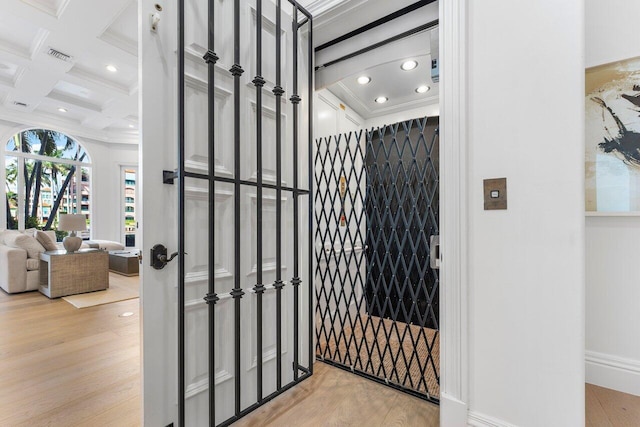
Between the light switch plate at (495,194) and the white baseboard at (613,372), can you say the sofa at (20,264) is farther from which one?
the white baseboard at (613,372)

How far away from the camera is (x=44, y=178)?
19.9 feet

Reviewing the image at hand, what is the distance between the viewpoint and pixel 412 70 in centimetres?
269

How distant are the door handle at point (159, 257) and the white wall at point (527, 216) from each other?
50.5 inches

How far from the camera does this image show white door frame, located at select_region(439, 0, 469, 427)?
4.22ft

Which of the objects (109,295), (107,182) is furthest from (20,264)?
(107,182)

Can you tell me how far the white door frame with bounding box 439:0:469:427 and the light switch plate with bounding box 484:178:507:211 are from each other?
81 mm

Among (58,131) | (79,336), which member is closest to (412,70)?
(79,336)

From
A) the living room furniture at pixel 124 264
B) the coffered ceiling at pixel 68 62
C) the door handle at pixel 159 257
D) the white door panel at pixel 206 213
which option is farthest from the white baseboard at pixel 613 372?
the living room furniture at pixel 124 264

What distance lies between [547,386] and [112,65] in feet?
17.3

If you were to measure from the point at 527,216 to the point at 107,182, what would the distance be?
8.20 meters

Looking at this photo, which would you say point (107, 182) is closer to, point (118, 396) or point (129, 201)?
point (129, 201)

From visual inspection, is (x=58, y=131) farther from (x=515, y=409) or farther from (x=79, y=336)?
(x=515, y=409)

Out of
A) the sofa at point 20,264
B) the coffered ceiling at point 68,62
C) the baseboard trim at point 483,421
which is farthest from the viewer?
the sofa at point 20,264

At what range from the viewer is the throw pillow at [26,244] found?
3.87m
